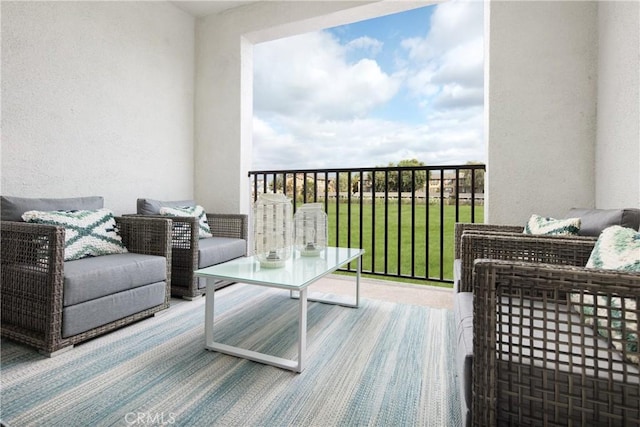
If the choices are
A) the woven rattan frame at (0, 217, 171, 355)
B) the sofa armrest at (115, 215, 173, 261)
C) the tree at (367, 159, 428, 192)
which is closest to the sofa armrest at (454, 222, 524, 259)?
the tree at (367, 159, 428, 192)

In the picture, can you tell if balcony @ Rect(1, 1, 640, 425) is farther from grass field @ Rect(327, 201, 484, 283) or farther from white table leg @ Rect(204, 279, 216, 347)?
grass field @ Rect(327, 201, 484, 283)

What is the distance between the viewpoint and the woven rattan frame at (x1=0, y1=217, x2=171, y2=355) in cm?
167

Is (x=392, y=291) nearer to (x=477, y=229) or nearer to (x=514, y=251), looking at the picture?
(x=477, y=229)

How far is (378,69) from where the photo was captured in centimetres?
610

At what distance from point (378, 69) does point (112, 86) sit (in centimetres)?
456

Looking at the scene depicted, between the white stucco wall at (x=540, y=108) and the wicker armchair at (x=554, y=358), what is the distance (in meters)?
1.86

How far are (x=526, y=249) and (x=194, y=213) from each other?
8.85 ft

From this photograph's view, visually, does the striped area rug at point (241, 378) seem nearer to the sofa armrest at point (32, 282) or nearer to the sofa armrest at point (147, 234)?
the sofa armrest at point (32, 282)

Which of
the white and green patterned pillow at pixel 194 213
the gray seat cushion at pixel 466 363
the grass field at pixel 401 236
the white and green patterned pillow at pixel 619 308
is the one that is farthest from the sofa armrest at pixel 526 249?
the white and green patterned pillow at pixel 194 213

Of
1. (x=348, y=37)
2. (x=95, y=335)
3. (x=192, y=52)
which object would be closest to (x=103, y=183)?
(x=95, y=335)

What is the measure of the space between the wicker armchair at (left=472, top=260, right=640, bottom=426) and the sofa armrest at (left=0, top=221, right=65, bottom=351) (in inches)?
76.0

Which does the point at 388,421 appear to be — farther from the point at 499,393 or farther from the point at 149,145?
the point at 149,145

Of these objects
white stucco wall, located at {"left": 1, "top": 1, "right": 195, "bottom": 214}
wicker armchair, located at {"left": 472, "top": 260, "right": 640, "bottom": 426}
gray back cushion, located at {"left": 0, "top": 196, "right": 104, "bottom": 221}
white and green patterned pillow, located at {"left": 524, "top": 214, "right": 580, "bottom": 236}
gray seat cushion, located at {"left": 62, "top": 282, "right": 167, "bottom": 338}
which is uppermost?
white stucco wall, located at {"left": 1, "top": 1, "right": 195, "bottom": 214}

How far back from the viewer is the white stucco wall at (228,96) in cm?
361
